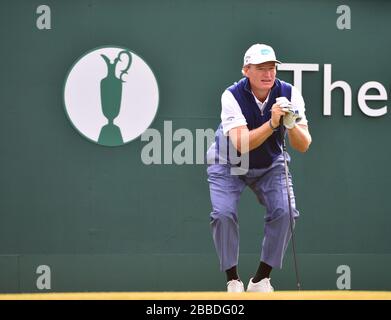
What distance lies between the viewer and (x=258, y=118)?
7414 millimetres

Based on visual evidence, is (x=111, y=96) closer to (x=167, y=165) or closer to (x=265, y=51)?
(x=167, y=165)

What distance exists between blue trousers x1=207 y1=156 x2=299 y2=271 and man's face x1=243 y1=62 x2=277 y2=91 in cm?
56

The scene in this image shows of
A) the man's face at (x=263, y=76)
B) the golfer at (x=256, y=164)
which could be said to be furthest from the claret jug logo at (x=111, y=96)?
the man's face at (x=263, y=76)

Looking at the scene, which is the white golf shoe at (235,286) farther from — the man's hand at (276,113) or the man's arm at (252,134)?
the man's hand at (276,113)

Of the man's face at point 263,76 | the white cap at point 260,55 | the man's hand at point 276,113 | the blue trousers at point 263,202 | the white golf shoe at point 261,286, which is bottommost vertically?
the white golf shoe at point 261,286

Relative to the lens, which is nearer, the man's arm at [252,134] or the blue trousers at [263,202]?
the man's arm at [252,134]

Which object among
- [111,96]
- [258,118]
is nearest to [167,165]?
[111,96]

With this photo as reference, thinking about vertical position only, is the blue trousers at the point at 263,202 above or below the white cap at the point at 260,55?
below

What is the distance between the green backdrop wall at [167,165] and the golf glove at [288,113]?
4.29 feet

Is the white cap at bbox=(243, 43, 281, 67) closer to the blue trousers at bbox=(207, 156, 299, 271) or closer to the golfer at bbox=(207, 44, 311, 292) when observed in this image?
the golfer at bbox=(207, 44, 311, 292)

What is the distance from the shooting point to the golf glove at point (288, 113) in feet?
22.9

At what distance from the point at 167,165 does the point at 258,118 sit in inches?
48.3

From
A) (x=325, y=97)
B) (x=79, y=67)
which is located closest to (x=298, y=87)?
(x=325, y=97)
